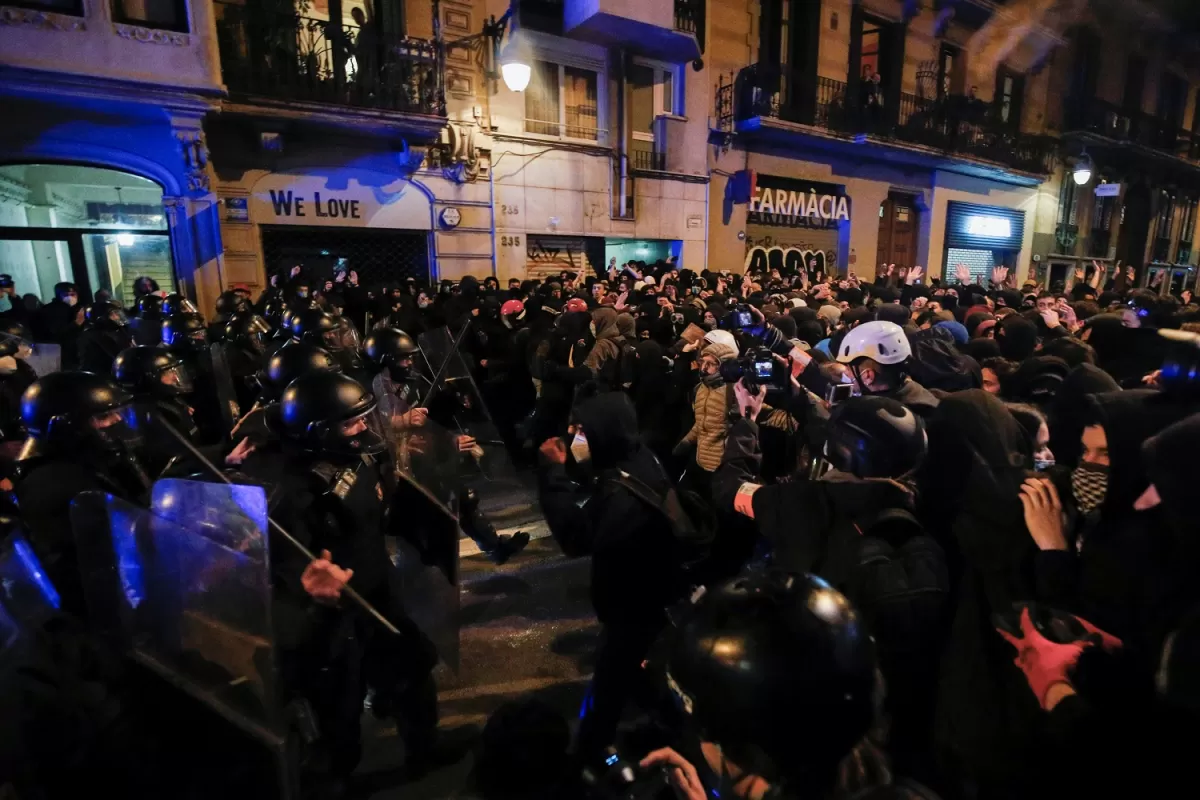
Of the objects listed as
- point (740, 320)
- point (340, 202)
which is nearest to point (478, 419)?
point (740, 320)

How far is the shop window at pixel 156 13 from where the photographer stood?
8883 millimetres

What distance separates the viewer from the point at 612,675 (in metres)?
2.82

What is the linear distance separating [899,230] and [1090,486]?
67.4ft

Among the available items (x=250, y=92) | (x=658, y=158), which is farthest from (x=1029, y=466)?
(x=658, y=158)

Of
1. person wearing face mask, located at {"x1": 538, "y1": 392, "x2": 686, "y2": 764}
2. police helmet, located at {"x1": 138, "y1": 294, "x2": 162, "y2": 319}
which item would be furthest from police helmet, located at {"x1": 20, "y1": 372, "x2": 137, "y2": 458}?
police helmet, located at {"x1": 138, "y1": 294, "x2": 162, "y2": 319}

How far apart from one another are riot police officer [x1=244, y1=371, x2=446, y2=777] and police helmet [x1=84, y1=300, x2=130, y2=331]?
5065 mm

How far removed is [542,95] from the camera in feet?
45.1

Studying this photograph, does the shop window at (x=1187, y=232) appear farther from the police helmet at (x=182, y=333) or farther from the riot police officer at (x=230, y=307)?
the police helmet at (x=182, y=333)

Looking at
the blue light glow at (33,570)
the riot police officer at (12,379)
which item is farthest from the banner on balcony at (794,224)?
the blue light glow at (33,570)

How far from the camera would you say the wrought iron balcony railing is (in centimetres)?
995

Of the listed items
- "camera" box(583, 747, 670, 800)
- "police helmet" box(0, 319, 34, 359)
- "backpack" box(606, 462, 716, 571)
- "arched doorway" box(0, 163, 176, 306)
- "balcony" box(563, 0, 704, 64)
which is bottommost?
"camera" box(583, 747, 670, 800)

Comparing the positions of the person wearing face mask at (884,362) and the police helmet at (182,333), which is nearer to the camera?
the person wearing face mask at (884,362)

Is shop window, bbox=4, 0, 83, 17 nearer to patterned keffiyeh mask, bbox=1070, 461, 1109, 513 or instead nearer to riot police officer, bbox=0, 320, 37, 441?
riot police officer, bbox=0, 320, 37, 441

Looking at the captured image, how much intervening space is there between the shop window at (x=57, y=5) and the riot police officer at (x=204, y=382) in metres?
6.01
